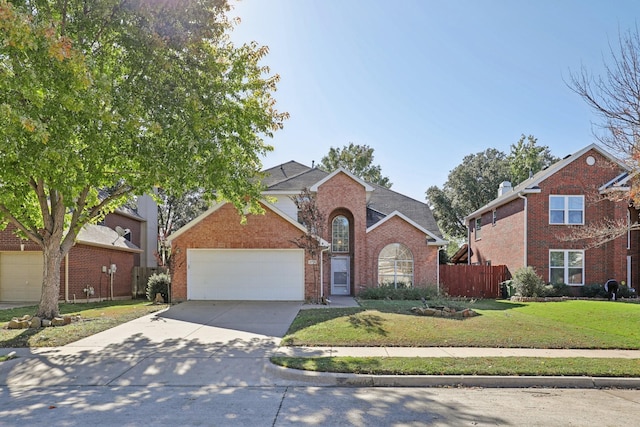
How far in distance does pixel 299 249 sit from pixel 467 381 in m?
11.4

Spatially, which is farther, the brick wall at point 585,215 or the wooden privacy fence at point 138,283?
the wooden privacy fence at point 138,283

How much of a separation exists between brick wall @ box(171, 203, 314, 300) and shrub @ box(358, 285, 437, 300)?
3593mm

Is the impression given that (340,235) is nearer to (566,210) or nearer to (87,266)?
(566,210)

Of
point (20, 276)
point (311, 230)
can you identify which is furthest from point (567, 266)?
point (20, 276)

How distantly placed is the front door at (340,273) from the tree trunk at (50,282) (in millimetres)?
12990

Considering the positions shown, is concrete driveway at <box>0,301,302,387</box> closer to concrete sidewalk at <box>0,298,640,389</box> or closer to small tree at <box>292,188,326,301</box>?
concrete sidewalk at <box>0,298,640,389</box>

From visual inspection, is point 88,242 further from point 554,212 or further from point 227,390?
point 554,212

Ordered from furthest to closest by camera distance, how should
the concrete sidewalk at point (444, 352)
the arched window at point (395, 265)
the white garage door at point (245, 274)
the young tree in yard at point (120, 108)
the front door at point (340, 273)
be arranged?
1. the front door at point (340, 273)
2. the arched window at point (395, 265)
3. the white garage door at point (245, 274)
4. the young tree in yard at point (120, 108)
5. the concrete sidewalk at point (444, 352)

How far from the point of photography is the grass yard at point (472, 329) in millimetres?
10078

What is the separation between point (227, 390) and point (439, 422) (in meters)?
3.20

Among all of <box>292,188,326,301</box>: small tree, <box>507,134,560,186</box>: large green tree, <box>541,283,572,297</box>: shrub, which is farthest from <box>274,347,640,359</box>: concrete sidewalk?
<box>507,134,560,186</box>: large green tree

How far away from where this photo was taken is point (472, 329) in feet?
37.3

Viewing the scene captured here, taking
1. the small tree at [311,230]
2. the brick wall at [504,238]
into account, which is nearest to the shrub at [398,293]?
the small tree at [311,230]

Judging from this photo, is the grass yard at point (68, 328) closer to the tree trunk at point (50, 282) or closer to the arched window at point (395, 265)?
the tree trunk at point (50, 282)
